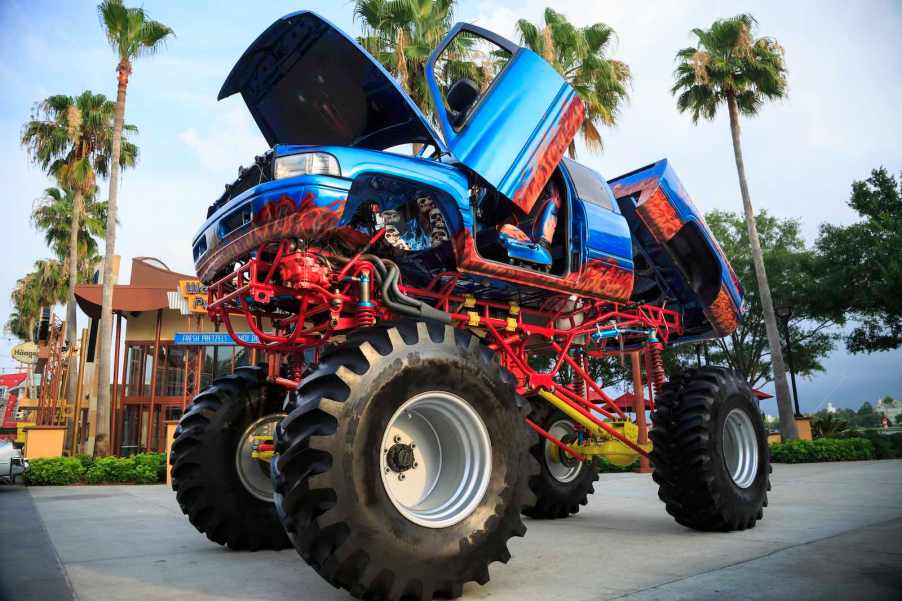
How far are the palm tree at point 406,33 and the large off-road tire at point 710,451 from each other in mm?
12325

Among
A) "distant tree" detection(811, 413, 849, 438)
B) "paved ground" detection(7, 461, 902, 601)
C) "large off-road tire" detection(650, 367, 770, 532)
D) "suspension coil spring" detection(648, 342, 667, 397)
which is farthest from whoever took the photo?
"distant tree" detection(811, 413, 849, 438)

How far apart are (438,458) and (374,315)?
1029 millimetres

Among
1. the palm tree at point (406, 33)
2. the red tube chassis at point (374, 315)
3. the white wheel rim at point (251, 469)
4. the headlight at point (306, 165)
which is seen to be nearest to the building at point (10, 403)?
the palm tree at point (406, 33)

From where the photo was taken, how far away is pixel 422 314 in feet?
14.0

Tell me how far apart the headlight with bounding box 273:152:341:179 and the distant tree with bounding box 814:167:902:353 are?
2151 centimetres

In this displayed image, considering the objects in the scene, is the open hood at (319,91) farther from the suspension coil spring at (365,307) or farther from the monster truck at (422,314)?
the suspension coil spring at (365,307)

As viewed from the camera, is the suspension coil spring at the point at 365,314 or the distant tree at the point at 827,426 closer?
the suspension coil spring at the point at 365,314

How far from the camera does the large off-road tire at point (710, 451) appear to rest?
545cm

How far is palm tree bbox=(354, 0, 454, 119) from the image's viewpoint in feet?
53.1

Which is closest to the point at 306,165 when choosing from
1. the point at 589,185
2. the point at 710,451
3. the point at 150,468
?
the point at 589,185

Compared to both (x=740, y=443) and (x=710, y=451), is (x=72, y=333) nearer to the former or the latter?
(x=740, y=443)

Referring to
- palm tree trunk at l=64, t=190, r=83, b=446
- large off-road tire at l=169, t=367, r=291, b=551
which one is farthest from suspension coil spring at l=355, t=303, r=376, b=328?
palm tree trunk at l=64, t=190, r=83, b=446

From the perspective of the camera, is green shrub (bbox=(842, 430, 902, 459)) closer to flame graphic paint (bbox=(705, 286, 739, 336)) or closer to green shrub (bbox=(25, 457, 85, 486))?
flame graphic paint (bbox=(705, 286, 739, 336))

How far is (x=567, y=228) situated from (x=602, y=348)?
8.77 ft
